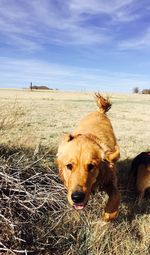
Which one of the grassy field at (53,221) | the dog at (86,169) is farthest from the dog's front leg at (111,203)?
the grassy field at (53,221)

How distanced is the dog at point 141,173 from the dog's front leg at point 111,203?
84 cm

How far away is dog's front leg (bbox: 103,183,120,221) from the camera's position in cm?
495

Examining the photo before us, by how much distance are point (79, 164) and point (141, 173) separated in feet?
7.10

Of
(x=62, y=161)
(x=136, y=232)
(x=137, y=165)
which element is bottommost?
(x=136, y=232)

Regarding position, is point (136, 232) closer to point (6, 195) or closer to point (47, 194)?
point (47, 194)

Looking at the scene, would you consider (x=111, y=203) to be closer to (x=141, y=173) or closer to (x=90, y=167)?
(x=90, y=167)

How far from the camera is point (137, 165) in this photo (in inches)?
264

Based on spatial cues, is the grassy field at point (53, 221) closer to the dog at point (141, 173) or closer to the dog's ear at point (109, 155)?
the dog at point (141, 173)

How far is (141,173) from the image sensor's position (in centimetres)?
638

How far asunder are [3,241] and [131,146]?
20.9 feet

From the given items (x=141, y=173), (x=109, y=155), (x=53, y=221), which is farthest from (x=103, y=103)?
(x=53, y=221)

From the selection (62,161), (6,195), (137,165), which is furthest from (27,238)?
(137,165)

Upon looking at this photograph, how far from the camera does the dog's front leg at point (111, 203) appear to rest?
4945 millimetres

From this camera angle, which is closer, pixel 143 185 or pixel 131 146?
pixel 143 185
